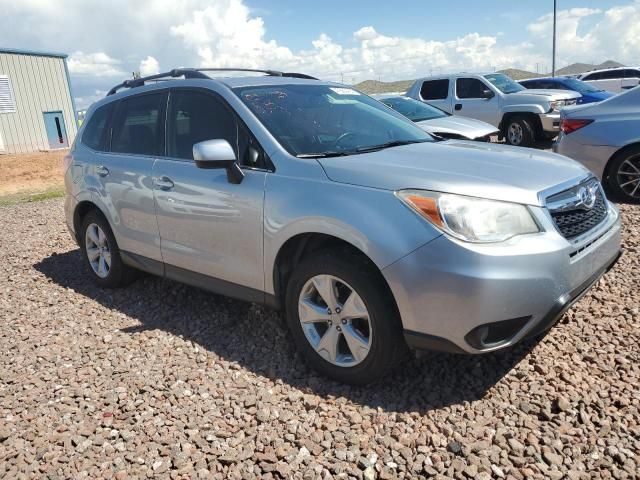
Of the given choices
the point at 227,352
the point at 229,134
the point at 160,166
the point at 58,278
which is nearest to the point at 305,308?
the point at 227,352

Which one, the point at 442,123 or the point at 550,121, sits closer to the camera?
the point at 442,123

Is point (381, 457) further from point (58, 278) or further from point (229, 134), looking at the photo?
point (58, 278)

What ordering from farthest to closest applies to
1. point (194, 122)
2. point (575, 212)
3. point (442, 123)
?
1. point (442, 123)
2. point (194, 122)
3. point (575, 212)

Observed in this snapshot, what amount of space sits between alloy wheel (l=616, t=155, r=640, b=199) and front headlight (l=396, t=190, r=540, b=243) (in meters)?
4.22

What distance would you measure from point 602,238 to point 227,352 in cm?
244

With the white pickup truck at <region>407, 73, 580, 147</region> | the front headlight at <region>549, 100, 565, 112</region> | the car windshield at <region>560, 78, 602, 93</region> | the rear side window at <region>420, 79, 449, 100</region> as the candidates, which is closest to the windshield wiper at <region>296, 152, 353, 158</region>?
the white pickup truck at <region>407, 73, 580, 147</region>

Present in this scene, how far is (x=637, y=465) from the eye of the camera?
2.38 m

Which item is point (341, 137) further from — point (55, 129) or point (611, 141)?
point (55, 129)

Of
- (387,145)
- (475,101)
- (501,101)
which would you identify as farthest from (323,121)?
(475,101)

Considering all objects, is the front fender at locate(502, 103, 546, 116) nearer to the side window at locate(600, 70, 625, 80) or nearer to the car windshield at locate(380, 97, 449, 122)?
the car windshield at locate(380, 97, 449, 122)

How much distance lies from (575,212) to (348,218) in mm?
1249

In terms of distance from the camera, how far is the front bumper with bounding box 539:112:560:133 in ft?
39.0

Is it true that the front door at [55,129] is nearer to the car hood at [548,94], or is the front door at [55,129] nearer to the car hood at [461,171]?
the car hood at [548,94]

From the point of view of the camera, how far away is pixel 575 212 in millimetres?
3006
